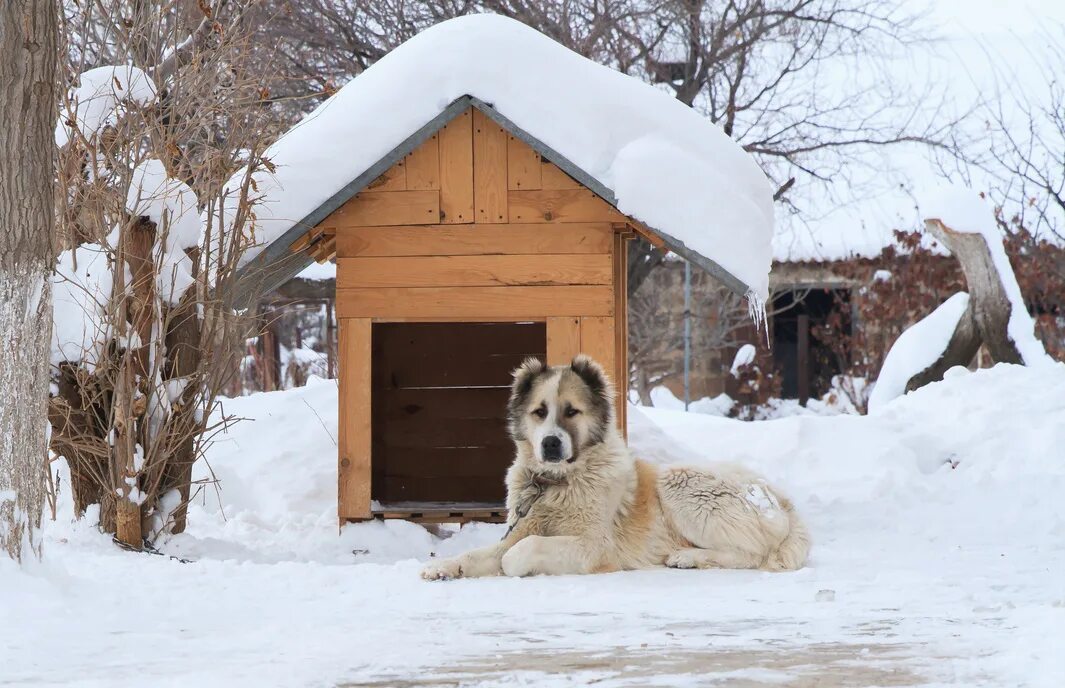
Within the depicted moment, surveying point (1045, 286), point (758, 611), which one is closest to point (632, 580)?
point (758, 611)

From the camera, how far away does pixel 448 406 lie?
34.1ft

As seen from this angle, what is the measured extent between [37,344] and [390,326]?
5.03m

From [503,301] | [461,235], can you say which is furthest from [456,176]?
[503,301]

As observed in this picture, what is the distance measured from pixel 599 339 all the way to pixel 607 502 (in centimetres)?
210

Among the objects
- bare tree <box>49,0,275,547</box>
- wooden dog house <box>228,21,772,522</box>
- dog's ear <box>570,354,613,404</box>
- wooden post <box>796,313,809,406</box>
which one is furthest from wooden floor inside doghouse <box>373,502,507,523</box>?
wooden post <box>796,313,809,406</box>

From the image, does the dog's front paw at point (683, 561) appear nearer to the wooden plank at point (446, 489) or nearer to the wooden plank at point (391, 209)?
the wooden plank at point (391, 209)

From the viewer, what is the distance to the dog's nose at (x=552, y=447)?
6.34 m

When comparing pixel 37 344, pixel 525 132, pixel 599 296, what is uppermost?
pixel 525 132

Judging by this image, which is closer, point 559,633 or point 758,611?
point 559,633

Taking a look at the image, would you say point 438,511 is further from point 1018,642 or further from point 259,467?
point 1018,642

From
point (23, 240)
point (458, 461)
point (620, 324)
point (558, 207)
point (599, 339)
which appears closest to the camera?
point (23, 240)

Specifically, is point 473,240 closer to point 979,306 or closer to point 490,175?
point 490,175

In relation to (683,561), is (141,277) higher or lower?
higher

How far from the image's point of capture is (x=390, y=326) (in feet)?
33.5
